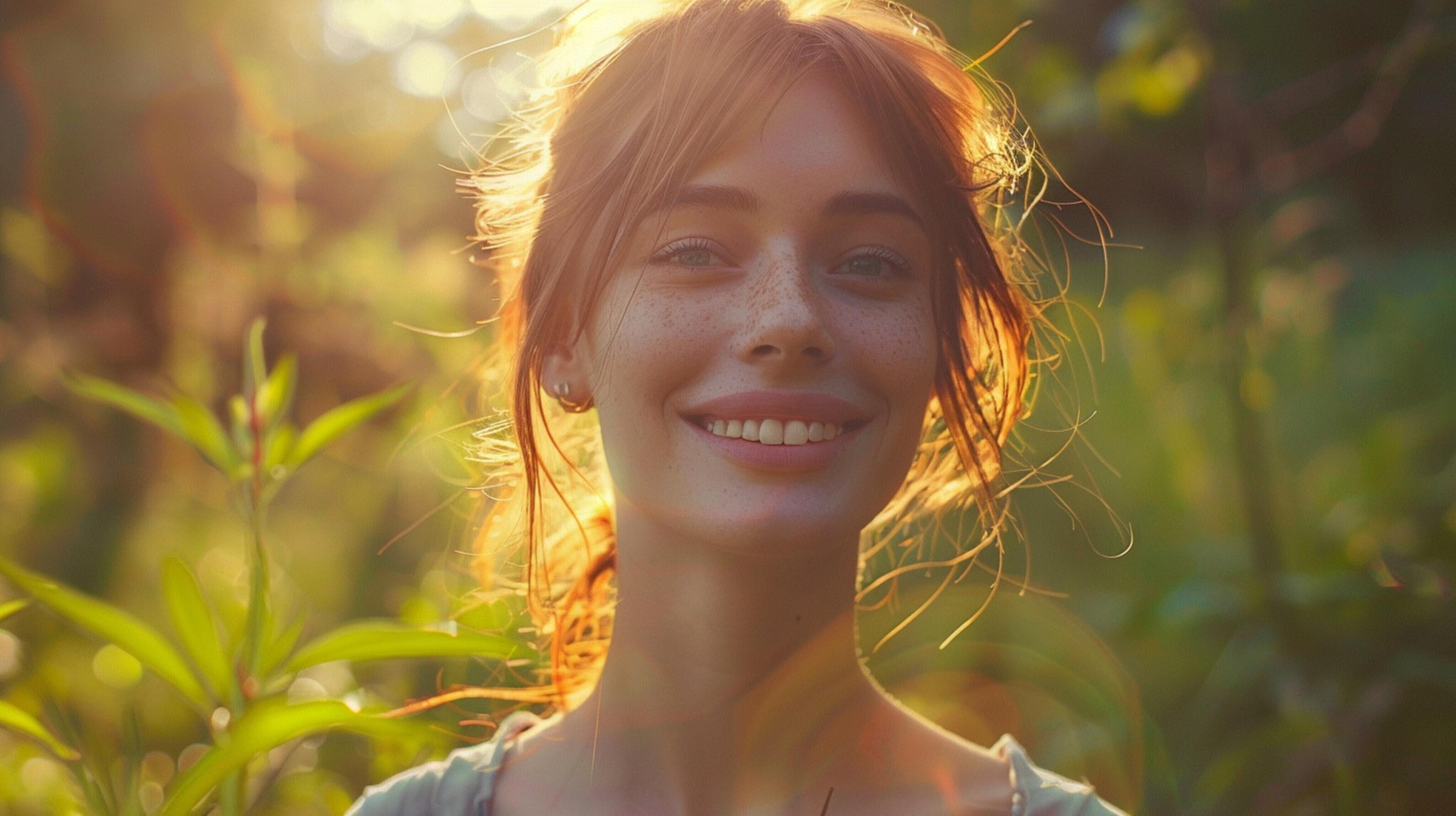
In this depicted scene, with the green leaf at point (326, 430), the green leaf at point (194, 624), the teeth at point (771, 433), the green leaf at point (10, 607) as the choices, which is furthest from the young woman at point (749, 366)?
the green leaf at point (10, 607)

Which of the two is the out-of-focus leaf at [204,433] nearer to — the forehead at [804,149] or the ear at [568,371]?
the ear at [568,371]

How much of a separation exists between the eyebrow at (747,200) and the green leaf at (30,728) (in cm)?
70

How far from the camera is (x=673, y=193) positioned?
38.6 inches

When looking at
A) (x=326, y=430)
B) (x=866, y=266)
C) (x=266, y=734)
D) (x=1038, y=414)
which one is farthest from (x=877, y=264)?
(x=1038, y=414)

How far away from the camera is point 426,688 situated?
223cm

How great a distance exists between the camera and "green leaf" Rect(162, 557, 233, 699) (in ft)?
3.12

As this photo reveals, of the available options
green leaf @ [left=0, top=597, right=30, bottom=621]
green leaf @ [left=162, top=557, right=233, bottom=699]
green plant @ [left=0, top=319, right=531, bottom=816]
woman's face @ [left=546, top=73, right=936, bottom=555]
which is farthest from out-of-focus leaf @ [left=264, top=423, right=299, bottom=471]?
woman's face @ [left=546, top=73, right=936, bottom=555]

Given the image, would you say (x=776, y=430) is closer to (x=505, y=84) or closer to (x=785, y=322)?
(x=785, y=322)

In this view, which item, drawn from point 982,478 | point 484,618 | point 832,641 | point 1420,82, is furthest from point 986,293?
Result: point 1420,82

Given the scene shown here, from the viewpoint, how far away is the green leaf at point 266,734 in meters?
0.84

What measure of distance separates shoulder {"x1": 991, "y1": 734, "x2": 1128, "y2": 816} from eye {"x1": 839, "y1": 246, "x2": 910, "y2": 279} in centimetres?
54

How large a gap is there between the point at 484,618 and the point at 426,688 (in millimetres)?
823

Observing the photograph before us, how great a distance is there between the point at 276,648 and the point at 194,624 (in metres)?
0.09

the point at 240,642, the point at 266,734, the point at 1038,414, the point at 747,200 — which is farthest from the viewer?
the point at 1038,414
